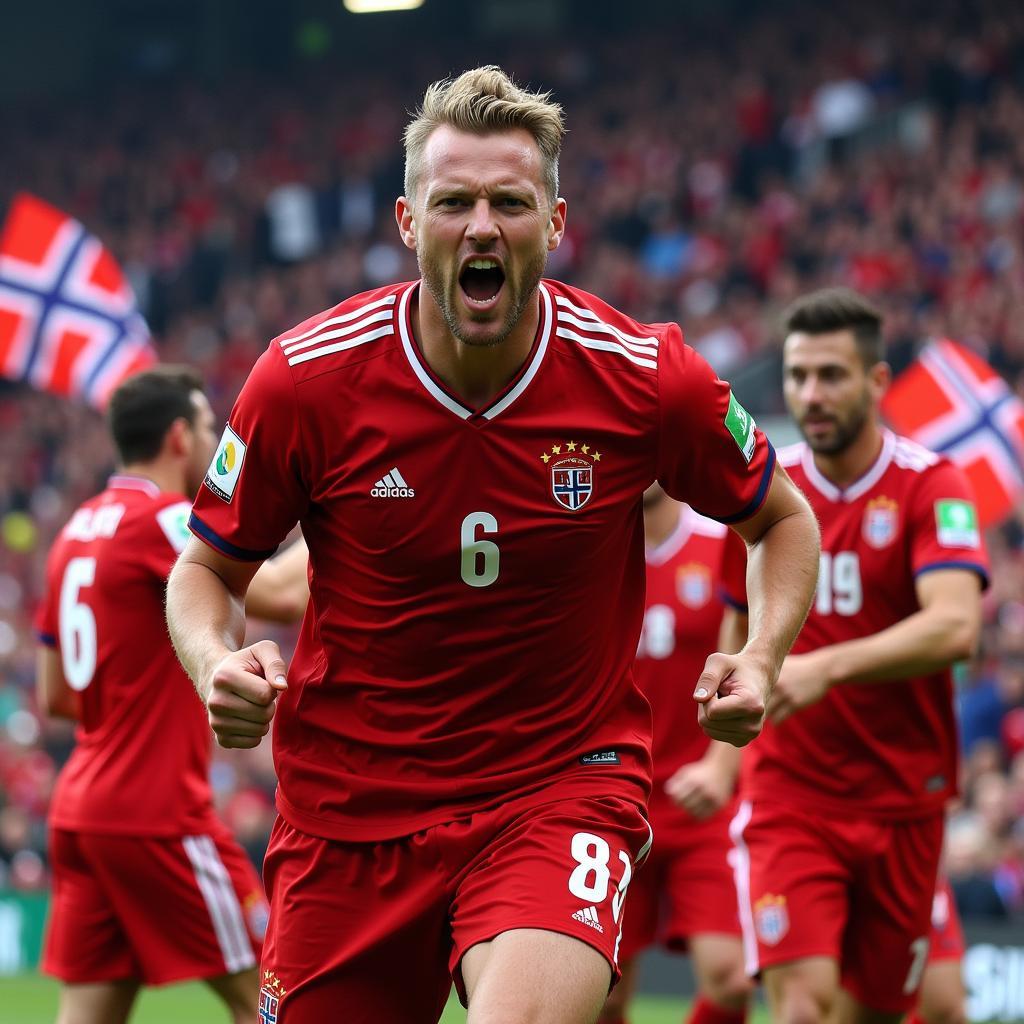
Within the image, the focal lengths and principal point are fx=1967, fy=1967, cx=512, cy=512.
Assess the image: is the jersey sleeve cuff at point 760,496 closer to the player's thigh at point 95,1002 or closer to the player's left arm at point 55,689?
the player's left arm at point 55,689

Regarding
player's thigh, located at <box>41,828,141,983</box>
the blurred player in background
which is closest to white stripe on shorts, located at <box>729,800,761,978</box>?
the blurred player in background

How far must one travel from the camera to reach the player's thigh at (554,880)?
410 centimetres

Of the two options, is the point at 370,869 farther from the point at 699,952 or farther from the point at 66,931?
the point at 699,952

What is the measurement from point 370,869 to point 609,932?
1.89ft

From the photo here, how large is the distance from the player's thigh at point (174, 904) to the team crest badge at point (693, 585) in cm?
243

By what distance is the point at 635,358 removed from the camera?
446cm

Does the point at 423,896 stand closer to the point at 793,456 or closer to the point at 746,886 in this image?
the point at 746,886

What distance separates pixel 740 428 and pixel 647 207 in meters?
19.1

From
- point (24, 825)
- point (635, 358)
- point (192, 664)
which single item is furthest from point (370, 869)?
point (24, 825)

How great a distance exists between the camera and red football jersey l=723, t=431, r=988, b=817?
658cm

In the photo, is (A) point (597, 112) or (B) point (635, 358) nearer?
(B) point (635, 358)

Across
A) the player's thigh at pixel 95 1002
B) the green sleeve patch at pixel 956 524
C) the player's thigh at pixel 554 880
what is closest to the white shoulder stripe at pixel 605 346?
the player's thigh at pixel 554 880

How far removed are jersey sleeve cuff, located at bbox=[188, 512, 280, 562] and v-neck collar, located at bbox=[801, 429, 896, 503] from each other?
2.85 metres

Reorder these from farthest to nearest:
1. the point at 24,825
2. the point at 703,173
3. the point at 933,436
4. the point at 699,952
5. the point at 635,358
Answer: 1. the point at 703,173
2. the point at 24,825
3. the point at 933,436
4. the point at 699,952
5. the point at 635,358
